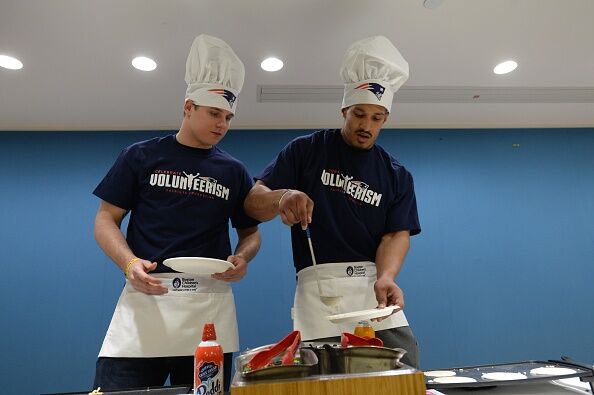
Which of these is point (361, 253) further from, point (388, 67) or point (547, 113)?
point (547, 113)

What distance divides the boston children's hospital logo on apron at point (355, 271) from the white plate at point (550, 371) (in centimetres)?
54

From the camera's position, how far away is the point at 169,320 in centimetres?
115

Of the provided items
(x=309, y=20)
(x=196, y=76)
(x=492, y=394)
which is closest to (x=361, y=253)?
(x=492, y=394)

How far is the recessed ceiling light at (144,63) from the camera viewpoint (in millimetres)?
2303

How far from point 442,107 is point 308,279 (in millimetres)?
2229

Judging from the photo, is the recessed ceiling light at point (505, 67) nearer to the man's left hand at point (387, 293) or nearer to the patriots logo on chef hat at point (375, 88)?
the patriots logo on chef hat at point (375, 88)

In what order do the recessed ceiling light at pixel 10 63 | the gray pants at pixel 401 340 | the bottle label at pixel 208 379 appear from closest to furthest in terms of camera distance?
the bottle label at pixel 208 379 < the gray pants at pixel 401 340 < the recessed ceiling light at pixel 10 63

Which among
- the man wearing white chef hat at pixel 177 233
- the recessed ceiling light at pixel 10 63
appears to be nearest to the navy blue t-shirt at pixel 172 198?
the man wearing white chef hat at pixel 177 233

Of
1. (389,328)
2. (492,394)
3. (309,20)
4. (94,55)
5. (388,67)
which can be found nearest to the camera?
(492,394)

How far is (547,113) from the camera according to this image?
3.13 m

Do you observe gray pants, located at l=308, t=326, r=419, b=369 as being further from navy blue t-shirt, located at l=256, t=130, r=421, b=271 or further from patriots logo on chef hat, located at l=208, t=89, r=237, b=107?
patriots logo on chef hat, located at l=208, t=89, r=237, b=107

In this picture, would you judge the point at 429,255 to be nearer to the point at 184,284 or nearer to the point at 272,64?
the point at 272,64

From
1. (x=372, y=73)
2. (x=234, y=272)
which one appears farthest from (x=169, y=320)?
(x=372, y=73)

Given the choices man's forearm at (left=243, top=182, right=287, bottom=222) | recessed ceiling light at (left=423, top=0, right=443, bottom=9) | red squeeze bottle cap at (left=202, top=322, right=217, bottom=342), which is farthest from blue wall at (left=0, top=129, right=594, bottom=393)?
red squeeze bottle cap at (left=202, top=322, right=217, bottom=342)
